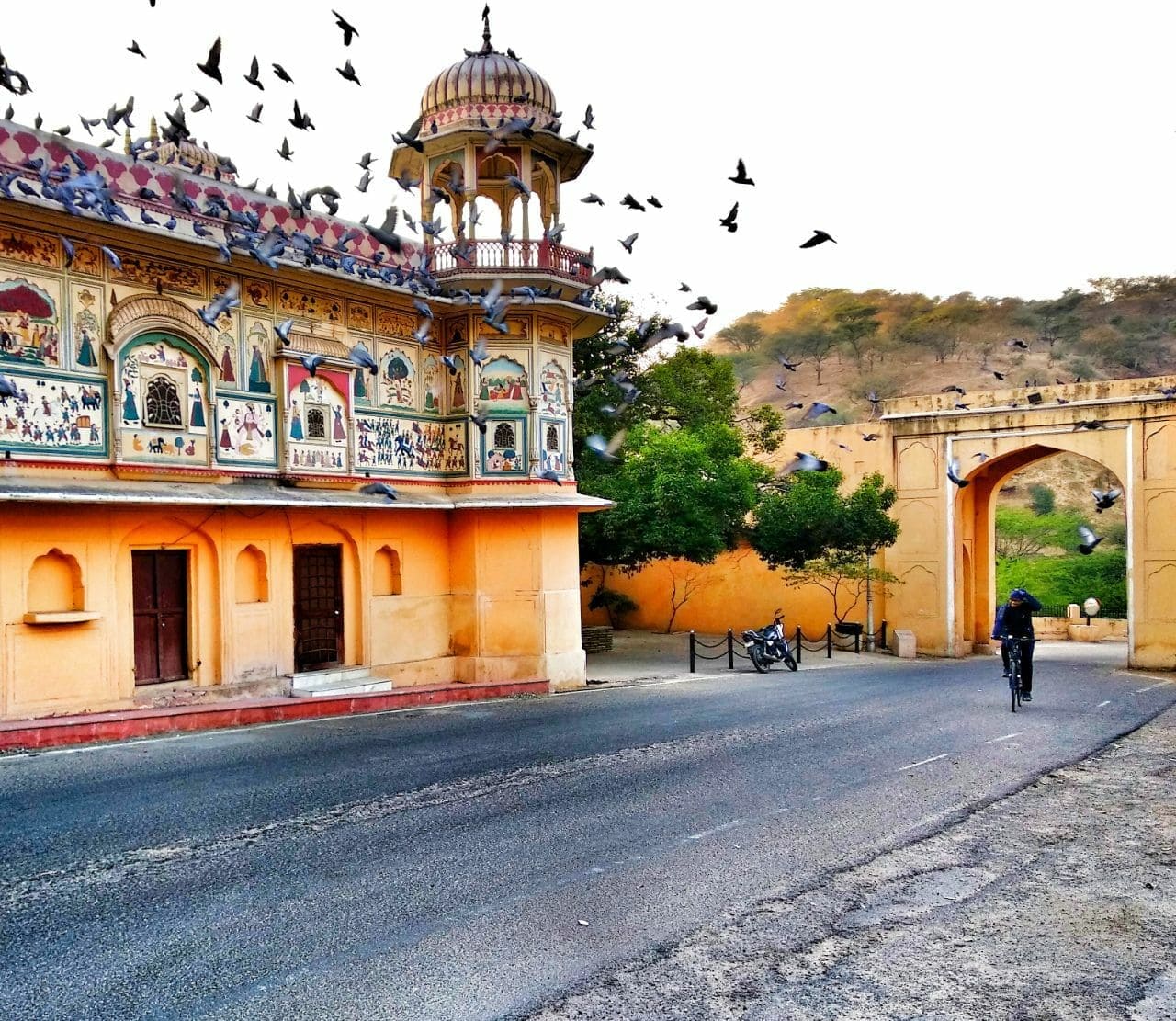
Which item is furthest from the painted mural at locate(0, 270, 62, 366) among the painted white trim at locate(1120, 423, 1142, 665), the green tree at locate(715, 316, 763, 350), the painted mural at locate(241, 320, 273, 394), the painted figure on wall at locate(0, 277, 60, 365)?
the green tree at locate(715, 316, 763, 350)

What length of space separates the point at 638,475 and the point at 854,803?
582 inches

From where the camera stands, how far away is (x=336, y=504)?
50.5 feet

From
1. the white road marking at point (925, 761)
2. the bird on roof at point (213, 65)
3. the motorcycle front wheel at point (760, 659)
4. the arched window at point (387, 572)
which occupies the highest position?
the bird on roof at point (213, 65)

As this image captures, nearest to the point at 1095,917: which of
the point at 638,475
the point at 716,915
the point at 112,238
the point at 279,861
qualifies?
the point at 716,915

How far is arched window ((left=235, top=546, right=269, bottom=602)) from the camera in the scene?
50.0 feet

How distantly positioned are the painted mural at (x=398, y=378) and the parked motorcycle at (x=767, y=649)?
8612 mm

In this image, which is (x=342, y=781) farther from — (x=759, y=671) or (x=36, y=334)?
(x=759, y=671)

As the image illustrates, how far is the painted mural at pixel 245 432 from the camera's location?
1481 cm

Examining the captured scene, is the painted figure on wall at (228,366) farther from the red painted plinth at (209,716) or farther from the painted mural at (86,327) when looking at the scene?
the red painted plinth at (209,716)

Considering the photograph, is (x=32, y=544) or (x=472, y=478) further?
(x=472, y=478)

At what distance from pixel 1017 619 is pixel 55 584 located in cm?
1229

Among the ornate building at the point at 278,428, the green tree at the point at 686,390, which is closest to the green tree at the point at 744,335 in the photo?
the green tree at the point at 686,390

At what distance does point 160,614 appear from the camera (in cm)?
1432

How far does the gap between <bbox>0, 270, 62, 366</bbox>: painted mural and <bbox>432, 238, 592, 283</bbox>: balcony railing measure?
6475 millimetres
